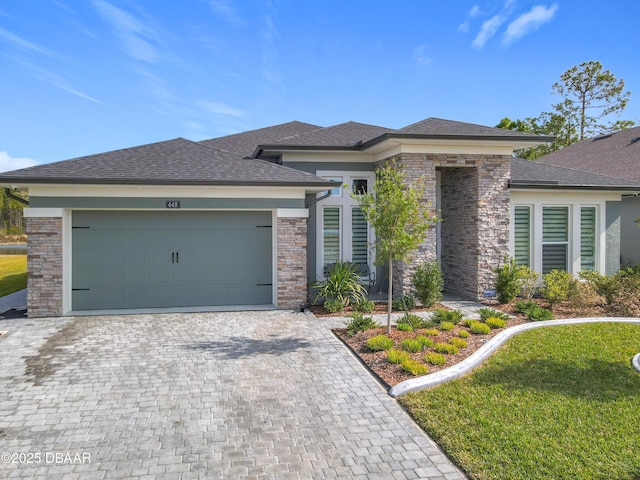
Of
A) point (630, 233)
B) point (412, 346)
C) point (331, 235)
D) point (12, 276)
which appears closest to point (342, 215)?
point (331, 235)

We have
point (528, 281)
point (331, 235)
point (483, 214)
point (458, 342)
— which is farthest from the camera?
point (331, 235)

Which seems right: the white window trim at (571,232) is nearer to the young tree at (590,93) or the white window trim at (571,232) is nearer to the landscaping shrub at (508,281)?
the landscaping shrub at (508,281)

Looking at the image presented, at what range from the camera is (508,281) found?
1080 cm

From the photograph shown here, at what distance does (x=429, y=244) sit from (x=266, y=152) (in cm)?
493

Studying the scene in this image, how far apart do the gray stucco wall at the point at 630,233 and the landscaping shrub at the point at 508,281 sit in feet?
A: 19.5

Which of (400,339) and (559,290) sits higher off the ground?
(559,290)

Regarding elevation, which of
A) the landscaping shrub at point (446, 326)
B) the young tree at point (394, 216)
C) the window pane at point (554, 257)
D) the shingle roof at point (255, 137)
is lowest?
the landscaping shrub at point (446, 326)

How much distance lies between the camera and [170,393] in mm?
5594

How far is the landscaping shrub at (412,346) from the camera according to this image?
6.95 metres

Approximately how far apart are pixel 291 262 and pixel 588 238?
850 cm

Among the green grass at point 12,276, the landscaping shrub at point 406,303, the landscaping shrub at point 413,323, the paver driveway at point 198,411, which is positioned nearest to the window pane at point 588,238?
the landscaping shrub at point 406,303

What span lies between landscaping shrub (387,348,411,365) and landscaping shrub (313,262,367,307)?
3.83 metres

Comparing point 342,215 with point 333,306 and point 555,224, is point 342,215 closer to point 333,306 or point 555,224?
point 333,306

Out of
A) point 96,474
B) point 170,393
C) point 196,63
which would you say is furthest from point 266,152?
point 96,474
